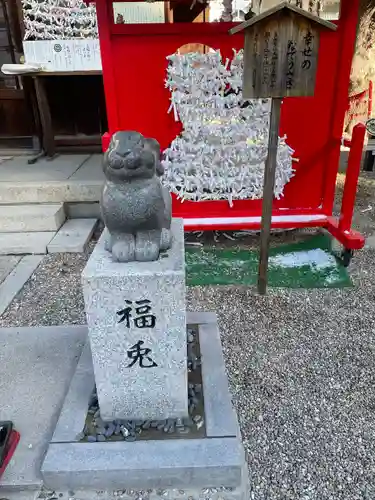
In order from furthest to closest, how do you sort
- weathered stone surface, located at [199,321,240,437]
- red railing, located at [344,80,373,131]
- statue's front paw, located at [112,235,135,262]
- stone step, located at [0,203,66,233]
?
red railing, located at [344,80,373,131], stone step, located at [0,203,66,233], weathered stone surface, located at [199,321,240,437], statue's front paw, located at [112,235,135,262]

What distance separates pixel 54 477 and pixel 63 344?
967 millimetres

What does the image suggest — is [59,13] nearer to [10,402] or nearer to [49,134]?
[49,134]

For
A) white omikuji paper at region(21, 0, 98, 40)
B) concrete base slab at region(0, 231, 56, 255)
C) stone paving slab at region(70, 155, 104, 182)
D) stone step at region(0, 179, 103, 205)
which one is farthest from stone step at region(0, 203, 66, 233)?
white omikuji paper at region(21, 0, 98, 40)

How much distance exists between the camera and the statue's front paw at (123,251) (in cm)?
176

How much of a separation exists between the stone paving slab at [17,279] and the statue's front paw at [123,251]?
1.81 metres

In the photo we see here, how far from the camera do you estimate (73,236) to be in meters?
4.20

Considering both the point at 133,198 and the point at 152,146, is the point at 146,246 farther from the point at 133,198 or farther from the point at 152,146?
the point at 152,146

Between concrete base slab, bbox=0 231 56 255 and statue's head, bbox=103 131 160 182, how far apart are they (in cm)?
259

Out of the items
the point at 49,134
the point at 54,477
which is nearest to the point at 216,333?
the point at 54,477

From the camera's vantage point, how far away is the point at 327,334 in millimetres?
2826

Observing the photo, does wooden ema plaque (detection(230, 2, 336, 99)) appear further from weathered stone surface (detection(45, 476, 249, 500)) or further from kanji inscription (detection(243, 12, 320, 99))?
weathered stone surface (detection(45, 476, 249, 500))

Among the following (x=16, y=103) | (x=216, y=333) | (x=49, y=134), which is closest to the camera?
(x=216, y=333)

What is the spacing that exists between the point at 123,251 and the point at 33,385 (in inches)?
42.1

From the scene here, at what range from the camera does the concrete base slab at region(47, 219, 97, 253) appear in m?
4.01
